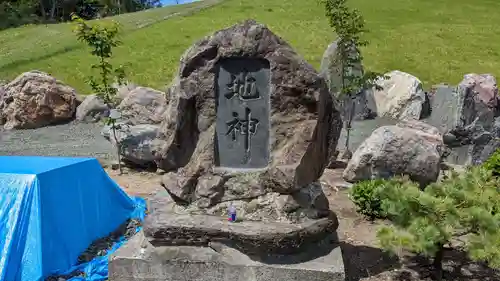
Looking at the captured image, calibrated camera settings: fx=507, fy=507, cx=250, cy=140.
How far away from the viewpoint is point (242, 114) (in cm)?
524

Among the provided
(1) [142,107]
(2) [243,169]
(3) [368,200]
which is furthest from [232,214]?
(1) [142,107]

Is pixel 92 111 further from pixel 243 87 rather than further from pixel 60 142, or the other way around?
pixel 243 87

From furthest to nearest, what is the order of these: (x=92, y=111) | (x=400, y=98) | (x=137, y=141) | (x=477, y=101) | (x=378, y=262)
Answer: (x=92, y=111)
(x=400, y=98)
(x=477, y=101)
(x=137, y=141)
(x=378, y=262)

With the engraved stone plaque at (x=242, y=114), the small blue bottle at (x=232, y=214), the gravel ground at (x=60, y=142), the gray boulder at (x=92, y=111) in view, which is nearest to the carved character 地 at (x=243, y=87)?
the engraved stone plaque at (x=242, y=114)

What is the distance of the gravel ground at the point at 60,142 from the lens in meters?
12.9

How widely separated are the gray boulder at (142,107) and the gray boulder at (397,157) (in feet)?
14.9

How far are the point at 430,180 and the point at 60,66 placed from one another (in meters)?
17.3

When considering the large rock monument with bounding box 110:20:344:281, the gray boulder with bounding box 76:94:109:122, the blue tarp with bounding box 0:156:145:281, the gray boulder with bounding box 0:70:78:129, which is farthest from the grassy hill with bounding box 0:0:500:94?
the large rock monument with bounding box 110:20:344:281

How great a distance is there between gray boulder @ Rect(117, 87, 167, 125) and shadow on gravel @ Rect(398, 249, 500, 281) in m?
6.46

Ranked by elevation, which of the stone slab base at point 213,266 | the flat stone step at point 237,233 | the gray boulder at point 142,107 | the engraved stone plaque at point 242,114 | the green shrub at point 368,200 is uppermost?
the engraved stone plaque at point 242,114

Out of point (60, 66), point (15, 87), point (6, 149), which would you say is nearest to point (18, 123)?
point (15, 87)

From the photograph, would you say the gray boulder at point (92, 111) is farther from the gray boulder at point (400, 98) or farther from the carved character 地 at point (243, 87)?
the carved character 地 at point (243, 87)

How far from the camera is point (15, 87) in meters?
15.9

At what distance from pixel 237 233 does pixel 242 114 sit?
1220mm
